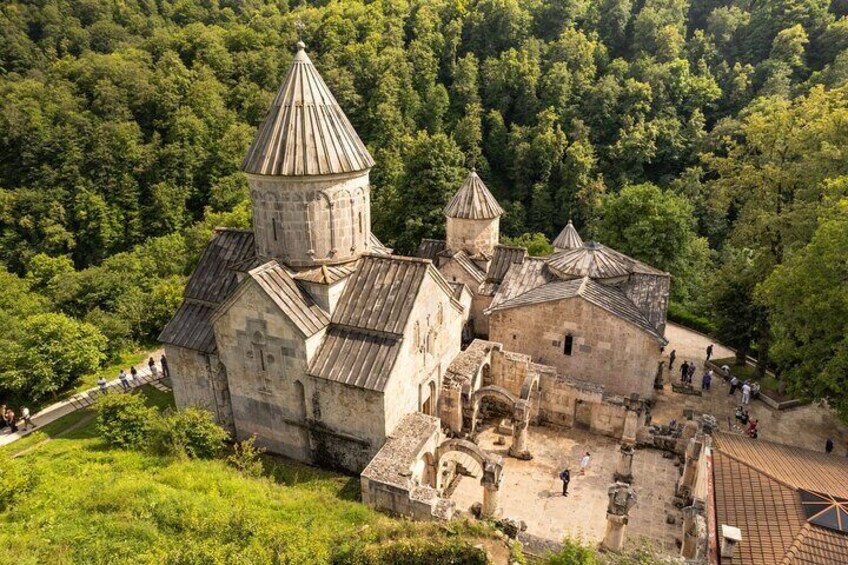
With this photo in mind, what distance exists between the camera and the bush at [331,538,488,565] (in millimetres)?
10945

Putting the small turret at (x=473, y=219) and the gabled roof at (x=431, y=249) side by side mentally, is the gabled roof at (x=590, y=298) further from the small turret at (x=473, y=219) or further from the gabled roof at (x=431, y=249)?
the gabled roof at (x=431, y=249)

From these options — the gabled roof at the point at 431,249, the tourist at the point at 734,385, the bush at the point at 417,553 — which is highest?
the gabled roof at the point at 431,249

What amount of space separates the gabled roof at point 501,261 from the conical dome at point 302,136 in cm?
1178

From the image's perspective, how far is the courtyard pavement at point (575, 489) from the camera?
14.5m

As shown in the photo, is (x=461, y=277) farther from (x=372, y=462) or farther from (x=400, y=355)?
(x=372, y=462)

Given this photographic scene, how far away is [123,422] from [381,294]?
9431 millimetres

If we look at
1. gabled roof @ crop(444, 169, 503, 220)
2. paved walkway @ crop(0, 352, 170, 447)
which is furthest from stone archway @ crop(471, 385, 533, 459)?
paved walkway @ crop(0, 352, 170, 447)

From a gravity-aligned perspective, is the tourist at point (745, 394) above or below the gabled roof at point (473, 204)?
below

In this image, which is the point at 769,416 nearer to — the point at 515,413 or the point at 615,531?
the point at 515,413

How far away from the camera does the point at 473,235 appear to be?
2570 centimetres

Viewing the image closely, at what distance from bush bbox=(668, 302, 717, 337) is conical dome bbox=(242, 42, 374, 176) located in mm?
21828

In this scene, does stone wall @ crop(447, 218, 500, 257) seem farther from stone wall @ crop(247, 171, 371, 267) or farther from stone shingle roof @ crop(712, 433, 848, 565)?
stone shingle roof @ crop(712, 433, 848, 565)

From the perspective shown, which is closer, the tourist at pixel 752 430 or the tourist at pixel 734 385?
the tourist at pixel 752 430

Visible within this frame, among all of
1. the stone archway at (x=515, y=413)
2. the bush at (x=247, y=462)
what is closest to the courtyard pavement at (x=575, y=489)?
the stone archway at (x=515, y=413)
